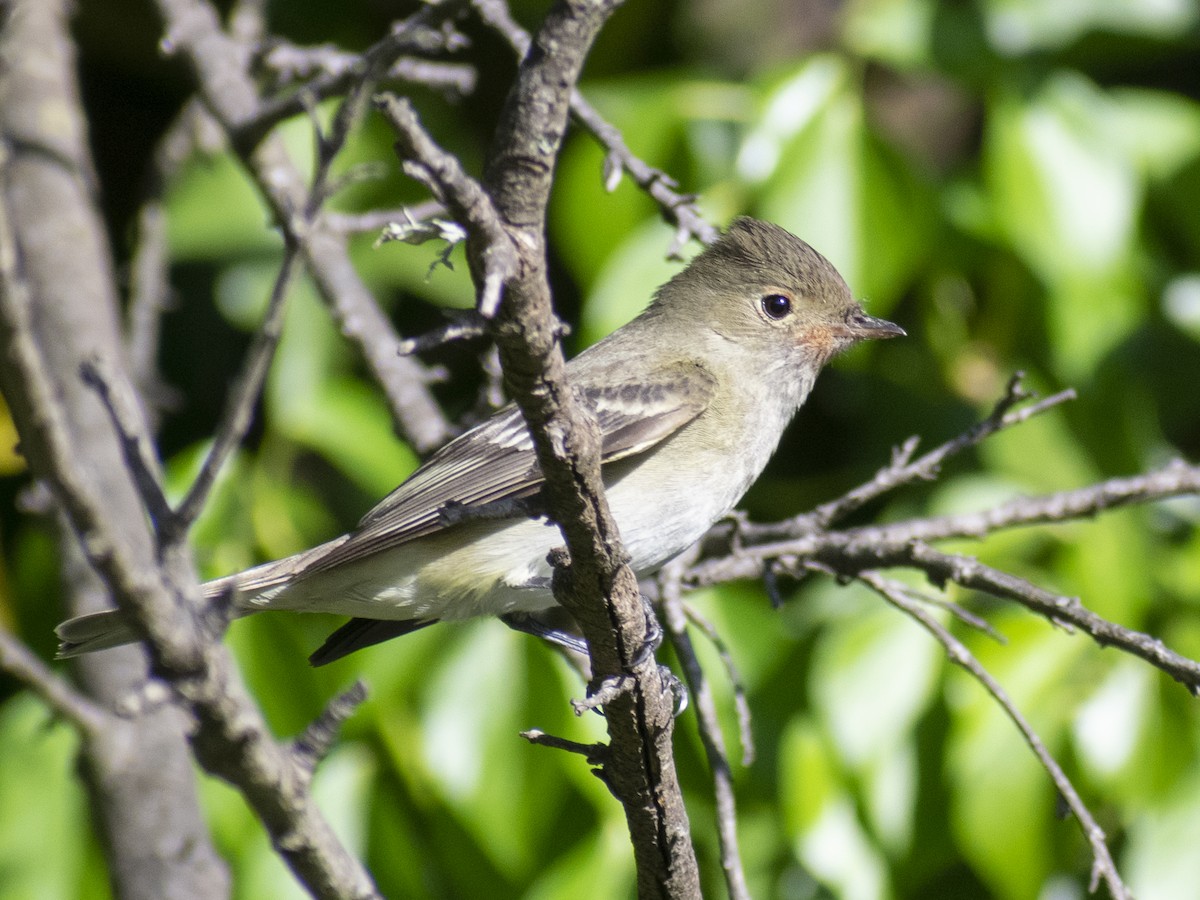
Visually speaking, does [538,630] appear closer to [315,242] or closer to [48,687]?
[48,687]

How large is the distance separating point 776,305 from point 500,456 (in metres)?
0.98

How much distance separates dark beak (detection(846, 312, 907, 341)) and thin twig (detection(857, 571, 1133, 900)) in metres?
0.96

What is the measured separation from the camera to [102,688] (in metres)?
3.58

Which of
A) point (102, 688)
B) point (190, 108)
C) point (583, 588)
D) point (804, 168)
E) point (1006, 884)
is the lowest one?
point (1006, 884)

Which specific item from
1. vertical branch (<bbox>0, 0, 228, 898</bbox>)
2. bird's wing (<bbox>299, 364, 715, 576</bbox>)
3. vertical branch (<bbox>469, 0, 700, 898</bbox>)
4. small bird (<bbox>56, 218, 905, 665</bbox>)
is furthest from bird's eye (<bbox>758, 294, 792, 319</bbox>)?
vertical branch (<bbox>0, 0, 228, 898</bbox>)

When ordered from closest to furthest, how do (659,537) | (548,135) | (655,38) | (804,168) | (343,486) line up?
(548,135)
(659,537)
(804,168)
(343,486)
(655,38)

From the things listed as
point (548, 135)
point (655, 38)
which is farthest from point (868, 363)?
point (548, 135)

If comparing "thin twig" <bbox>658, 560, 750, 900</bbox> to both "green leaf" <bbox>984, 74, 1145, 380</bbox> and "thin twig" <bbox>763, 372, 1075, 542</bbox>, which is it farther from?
"green leaf" <bbox>984, 74, 1145, 380</bbox>

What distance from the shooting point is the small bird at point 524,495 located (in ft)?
9.39

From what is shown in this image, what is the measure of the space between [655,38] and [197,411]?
2.39 meters

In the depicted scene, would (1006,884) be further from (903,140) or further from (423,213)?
(903,140)

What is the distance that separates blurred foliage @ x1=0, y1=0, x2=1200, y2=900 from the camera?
9.93 ft

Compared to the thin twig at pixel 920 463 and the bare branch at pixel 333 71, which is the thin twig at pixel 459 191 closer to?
the thin twig at pixel 920 463

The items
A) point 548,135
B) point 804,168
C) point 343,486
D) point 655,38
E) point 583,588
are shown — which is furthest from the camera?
point 655,38
